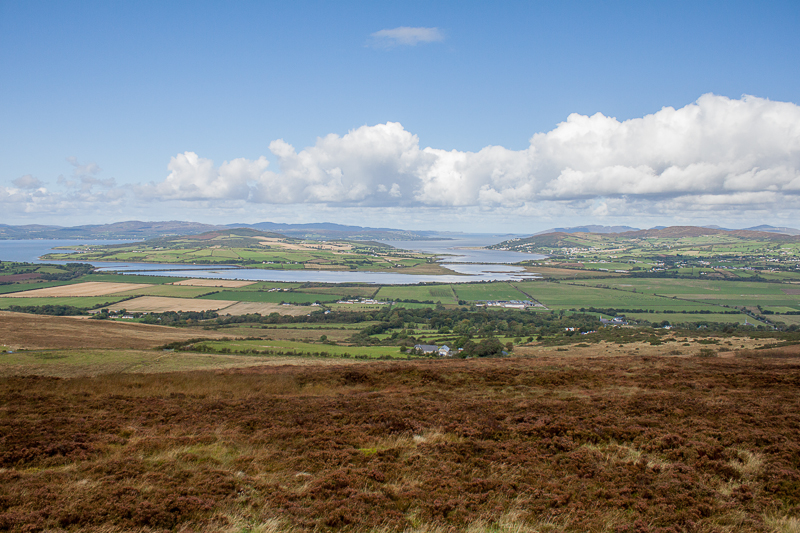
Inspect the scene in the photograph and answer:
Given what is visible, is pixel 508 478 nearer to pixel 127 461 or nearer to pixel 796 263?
pixel 127 461

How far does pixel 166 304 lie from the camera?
9088 cm

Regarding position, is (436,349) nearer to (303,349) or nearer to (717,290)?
(303,349)

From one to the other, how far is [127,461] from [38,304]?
10020 centimetres

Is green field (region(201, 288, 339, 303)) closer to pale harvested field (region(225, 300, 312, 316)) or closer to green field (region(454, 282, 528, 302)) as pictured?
pale harvested field (region(225, 300, 312, 316))

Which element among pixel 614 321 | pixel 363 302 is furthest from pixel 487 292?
pixel 614 321

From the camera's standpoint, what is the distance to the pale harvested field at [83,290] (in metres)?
97.4

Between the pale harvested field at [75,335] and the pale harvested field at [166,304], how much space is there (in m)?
36.3

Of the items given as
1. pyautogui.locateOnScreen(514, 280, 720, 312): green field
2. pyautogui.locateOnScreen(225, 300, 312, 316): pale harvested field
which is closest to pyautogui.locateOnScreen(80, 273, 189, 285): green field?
pyautogui.locateOnScreen(225, 300, 312, 316): pale harvested field

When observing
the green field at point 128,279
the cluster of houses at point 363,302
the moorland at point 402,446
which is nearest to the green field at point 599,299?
the cluster of houses at point 363,302

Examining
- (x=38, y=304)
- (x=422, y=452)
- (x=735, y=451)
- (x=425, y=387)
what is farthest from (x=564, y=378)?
(x=38, y=304)

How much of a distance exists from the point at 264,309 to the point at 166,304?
2231 centimetres

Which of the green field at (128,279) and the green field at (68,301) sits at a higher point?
the green field at (128,279)

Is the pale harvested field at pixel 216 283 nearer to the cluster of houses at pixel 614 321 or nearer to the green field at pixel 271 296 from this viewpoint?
the green field at pixel 271 296

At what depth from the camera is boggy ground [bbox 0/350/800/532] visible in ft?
23.6
